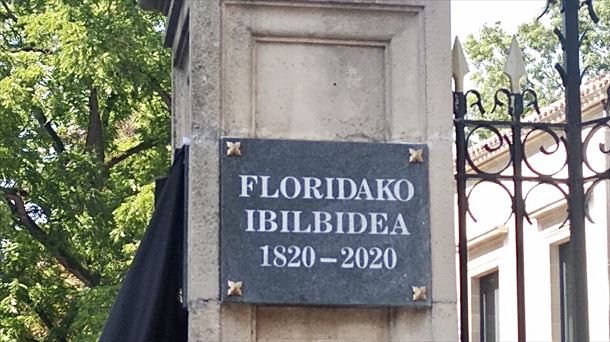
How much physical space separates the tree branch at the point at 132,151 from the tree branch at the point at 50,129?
80 centimetres

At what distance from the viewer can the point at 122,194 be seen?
71.2 ft

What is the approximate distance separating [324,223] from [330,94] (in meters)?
0.58

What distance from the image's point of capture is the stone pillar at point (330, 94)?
6.20 metres

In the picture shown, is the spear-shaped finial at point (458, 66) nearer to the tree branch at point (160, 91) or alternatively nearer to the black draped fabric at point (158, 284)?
the black draped fabric at point (158, 284)

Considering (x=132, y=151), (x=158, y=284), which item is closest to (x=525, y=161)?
(x=158, y=284)

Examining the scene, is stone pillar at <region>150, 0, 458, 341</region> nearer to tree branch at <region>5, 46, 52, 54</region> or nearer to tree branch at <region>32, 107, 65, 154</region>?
tree branch at <region>32, 107, 65, 154</region>

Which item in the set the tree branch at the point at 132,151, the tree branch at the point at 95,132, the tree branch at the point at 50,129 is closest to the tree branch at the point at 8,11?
the tree branch at the point at 50,129

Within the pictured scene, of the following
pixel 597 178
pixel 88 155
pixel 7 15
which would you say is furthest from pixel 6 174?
pixel 597 178

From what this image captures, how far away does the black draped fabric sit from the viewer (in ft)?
20.9

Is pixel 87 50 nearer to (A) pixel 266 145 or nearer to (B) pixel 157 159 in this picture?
(B) pixel 157 159

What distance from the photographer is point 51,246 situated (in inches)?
861

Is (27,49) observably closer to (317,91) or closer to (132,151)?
(132,151)

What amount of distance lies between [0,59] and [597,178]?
1654cm

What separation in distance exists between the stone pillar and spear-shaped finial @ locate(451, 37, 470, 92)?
0.86 ft
